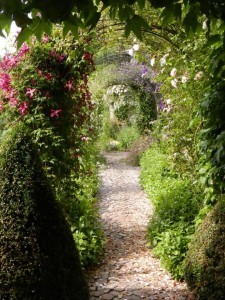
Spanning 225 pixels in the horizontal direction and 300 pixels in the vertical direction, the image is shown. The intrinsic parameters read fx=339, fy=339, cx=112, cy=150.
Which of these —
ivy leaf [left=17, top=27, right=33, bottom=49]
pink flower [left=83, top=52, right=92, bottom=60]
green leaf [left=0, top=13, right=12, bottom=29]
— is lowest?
ivy leaf [left=17, top=27, right=33, bottom=49]

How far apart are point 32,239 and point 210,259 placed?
181 centimetres

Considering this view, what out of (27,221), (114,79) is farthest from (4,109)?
(114,79)

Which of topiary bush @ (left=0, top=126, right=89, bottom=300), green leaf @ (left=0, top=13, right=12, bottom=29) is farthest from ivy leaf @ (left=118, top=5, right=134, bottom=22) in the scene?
topiary bush @ (left=0, top=126, right=89, bottom=300)

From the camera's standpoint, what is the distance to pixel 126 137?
19.7 m

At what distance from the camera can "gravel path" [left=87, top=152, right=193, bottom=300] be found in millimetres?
4129

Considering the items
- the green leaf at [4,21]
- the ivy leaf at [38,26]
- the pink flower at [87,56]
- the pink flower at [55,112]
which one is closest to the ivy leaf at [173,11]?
the ivy leaf at [38,26]

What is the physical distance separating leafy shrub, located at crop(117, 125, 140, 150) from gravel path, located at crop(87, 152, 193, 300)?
32.2 ft

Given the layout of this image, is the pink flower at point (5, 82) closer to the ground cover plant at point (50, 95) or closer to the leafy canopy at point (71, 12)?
the ground cover plant at point (50, 95)

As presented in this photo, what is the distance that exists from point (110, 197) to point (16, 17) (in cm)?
787

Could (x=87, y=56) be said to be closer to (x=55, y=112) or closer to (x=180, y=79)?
(x=55, y=112)

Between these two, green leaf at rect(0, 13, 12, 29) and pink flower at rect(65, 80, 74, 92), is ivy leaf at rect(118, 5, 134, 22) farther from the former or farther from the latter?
pink flower at rect(65, 80, 74, 92)

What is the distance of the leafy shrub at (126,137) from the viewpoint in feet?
62.8

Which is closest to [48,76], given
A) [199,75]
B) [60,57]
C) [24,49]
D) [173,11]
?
[60,57]

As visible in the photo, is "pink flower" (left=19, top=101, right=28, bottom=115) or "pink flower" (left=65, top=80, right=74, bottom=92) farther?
"pink flower" (left=65, top=80, right=74, bottom=92)
